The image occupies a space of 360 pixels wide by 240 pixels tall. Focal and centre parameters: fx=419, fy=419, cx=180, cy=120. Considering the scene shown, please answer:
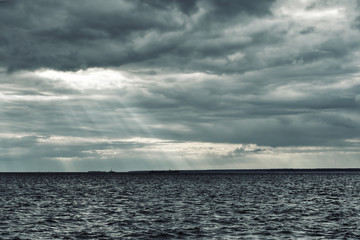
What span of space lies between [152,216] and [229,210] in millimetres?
12089

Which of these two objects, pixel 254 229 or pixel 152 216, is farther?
pixel 152 216

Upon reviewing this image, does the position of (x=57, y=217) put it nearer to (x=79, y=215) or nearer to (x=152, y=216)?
(x=79, y=215)

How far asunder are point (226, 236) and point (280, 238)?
460 centimetres

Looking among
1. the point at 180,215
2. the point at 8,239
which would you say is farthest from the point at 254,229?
the point at 8,239

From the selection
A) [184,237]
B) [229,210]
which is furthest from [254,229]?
[229,210]

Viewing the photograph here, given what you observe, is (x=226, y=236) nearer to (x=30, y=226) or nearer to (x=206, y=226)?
(x=206, y=226)

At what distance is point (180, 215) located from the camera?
5141 centimetres

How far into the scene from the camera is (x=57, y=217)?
50062 mm

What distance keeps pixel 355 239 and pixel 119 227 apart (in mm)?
22009

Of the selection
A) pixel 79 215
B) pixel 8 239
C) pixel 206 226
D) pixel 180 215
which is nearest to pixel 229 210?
pixel 180 215

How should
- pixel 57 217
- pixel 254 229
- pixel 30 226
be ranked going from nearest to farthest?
1. pixel 254 229
2. pixel 30 226
3. pixel 57 217

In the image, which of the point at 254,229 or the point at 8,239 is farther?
the point at 254,229

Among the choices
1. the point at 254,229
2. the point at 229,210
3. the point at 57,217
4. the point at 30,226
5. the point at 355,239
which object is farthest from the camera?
the point at 229,210

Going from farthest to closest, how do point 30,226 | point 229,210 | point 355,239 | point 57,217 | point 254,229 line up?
point 229,210
point 57,217
point 30,226
point 254,229
point 355,239
